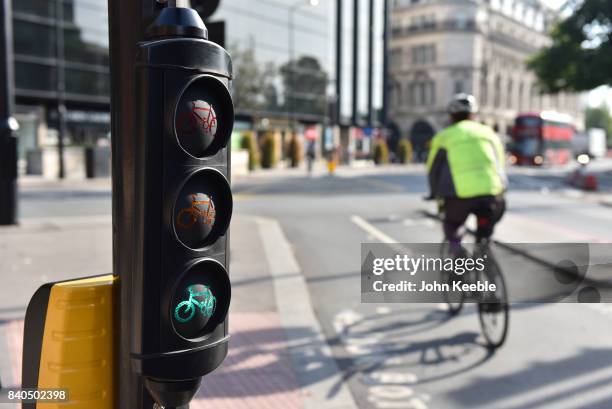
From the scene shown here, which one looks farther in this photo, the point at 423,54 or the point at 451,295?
the point at 423,54

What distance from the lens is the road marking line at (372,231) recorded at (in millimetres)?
10302

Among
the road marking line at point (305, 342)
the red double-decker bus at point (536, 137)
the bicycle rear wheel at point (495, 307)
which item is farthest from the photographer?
the red double-decker bus at point (536, 137)

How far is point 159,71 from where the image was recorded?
1845mm

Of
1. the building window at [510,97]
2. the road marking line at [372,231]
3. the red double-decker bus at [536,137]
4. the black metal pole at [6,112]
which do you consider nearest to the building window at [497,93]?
the building window at [510,97]

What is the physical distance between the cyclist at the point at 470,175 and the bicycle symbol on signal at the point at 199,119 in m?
3.73

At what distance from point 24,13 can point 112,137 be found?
32.3 m

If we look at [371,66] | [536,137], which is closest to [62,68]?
[536,137]

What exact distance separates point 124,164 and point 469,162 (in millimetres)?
3869

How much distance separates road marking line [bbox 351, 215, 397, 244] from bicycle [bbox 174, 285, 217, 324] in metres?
7.62

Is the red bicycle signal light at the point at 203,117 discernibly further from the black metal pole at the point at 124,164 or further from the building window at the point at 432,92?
the building window at the point at 432,92

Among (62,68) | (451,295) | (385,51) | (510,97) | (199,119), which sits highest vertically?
(385,51)

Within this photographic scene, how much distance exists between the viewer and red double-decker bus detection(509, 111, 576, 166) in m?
43.7

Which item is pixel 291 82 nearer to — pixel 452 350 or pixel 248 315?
pixel 248 315

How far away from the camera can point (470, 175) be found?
5.30m
